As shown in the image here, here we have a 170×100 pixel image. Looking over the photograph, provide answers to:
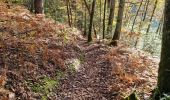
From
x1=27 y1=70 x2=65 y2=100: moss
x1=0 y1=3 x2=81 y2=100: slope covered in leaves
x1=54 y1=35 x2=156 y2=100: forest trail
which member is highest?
x1=0 y1=3 x2=81 y2=100: slope covered in leaves

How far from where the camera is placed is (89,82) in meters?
10.1

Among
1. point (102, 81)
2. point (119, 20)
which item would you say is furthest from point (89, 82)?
point (119, 20)

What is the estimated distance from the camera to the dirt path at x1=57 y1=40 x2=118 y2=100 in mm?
8875

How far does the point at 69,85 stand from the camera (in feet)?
A: 30.6

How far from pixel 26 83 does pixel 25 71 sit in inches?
25.4

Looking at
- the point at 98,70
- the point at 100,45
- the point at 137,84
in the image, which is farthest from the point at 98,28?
the point at 137,84

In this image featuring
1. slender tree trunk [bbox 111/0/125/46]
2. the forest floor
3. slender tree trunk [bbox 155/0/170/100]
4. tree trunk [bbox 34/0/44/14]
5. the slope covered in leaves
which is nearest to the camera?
slender tree trunk [bbox 155/0/170/100]

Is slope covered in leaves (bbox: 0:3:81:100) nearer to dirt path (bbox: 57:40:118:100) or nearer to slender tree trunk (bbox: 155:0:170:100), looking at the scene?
dirt path (bbox: 57:40:118:100)

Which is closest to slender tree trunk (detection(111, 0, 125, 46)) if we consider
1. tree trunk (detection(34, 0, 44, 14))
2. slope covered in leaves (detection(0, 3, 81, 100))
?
slope covered in leaves (detection(0, 3, 81, 100))

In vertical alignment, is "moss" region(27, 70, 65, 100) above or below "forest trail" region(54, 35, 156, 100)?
above

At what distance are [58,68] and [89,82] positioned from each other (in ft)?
3.76

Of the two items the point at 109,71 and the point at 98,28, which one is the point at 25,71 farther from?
the point at 98,28

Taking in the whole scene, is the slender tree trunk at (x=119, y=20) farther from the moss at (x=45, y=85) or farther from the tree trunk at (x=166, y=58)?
the tree trunk at (x=166, y=58)

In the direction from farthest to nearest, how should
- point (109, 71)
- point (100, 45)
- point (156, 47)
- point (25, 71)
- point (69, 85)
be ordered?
point (156, 47) → point (100, 45) → point (109, 71) → point (69, 85) → point (25, 71)
